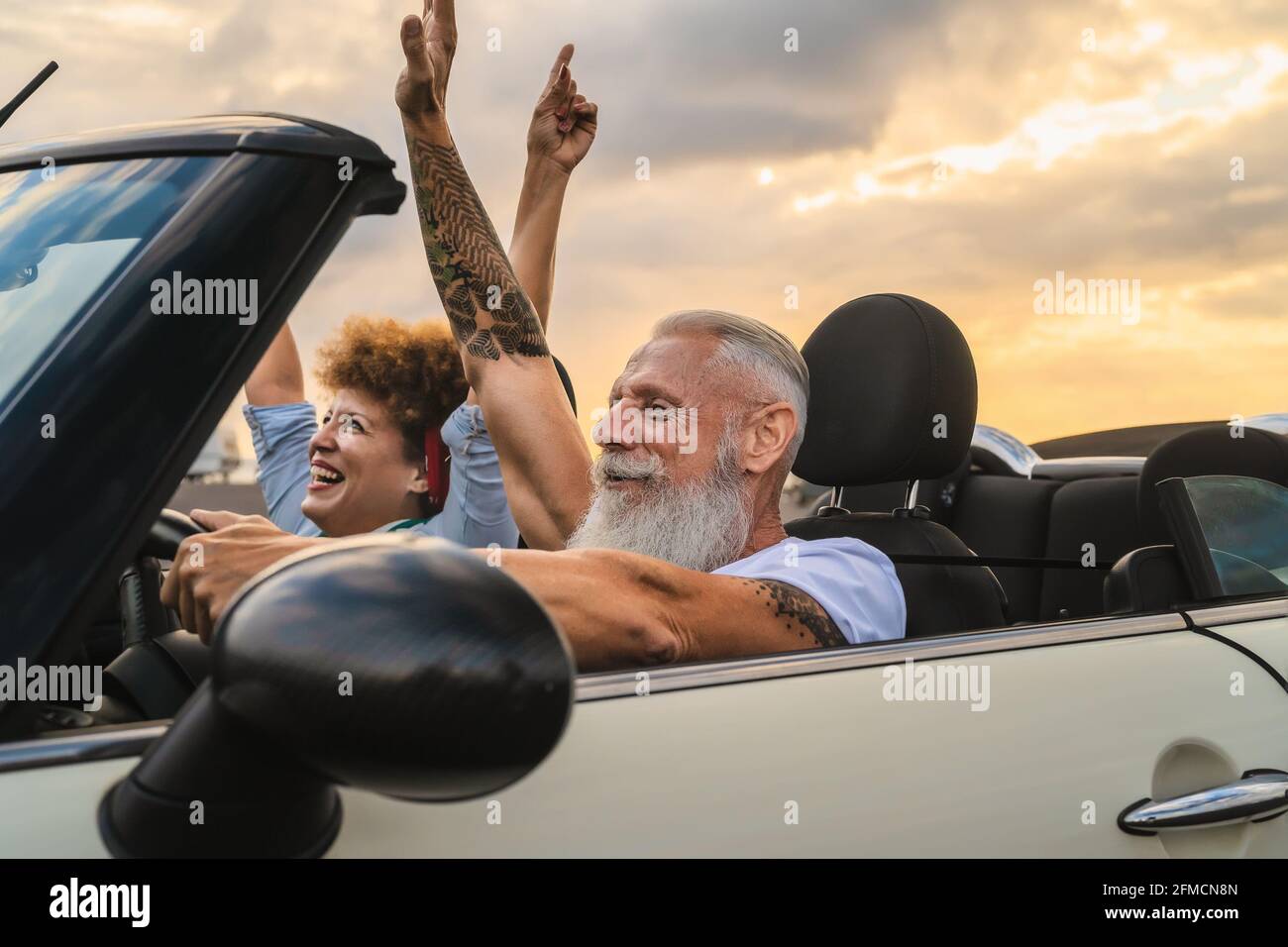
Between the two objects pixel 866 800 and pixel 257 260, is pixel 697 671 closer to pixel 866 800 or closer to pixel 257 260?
pixel 866 800

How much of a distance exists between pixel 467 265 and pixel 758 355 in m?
0.79

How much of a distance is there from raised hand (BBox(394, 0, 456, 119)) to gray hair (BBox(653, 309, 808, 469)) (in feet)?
2.33

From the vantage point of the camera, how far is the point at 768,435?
2.87 m

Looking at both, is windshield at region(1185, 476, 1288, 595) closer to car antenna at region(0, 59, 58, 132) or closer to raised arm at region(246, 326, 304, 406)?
raised arm at region(246, 326, 304, 406)

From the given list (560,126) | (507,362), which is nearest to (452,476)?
(507,362)

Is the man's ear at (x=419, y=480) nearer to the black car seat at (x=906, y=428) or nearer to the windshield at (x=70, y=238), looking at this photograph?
the black car seat at (x=906, y=428)

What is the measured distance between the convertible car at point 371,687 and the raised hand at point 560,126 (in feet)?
6.82

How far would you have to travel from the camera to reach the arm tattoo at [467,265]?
10.2 feet

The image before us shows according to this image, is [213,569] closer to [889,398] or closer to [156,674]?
[156,674]

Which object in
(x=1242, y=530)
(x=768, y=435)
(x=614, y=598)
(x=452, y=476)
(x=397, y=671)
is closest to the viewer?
(x=397, y=671)

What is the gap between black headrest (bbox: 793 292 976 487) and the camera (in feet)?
9.30
